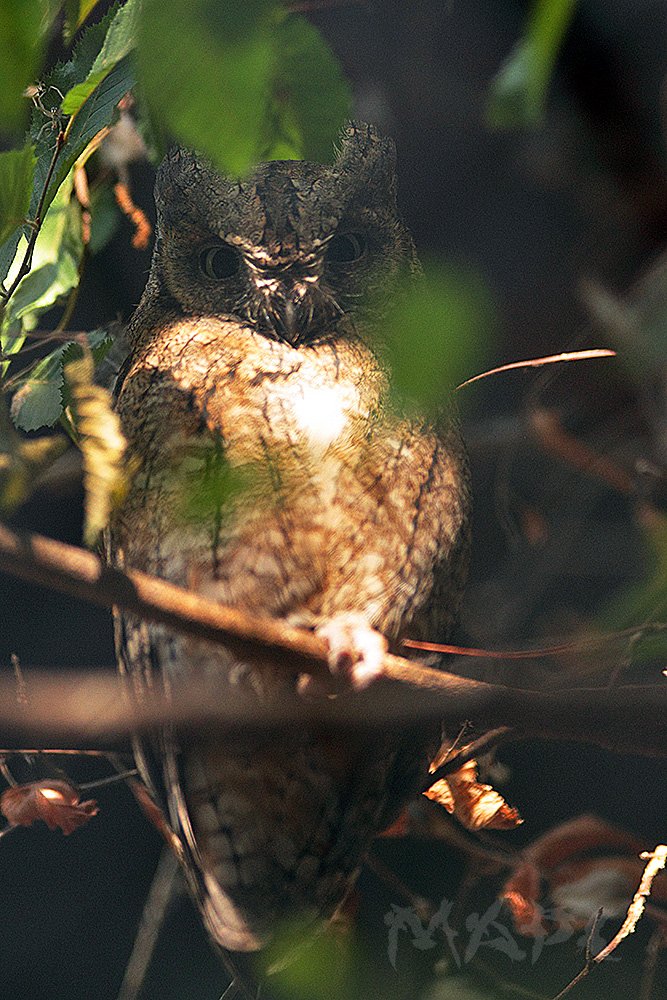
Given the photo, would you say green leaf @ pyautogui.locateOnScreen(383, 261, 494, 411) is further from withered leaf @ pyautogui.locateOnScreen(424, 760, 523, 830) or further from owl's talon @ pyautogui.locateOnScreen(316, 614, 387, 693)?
withered leaf @ pyautogui.locateOnScreen(424, 760, 523, 830)

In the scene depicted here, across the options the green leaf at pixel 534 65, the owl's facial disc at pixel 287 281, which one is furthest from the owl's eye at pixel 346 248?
the green leaf at pixel 534 65

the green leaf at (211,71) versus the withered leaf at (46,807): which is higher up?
the green leaf at (211,71)

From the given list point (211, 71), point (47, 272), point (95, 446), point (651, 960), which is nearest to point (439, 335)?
point (211, 71)

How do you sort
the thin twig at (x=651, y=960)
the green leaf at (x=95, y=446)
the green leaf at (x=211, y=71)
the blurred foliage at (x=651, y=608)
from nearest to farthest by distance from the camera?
the green leaf at (x=211, y=71), the green leaf at (x=95, y=446), the blurred foliage at (x=651, y=608), the thin twig at (x=651, y=960)

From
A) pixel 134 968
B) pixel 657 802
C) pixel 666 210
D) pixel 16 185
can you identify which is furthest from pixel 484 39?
pixel 134 968

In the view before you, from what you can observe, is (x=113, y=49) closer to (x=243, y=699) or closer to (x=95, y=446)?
(x=95, y=446)

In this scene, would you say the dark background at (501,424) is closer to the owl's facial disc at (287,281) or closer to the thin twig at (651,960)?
the thin twig at (651,960)

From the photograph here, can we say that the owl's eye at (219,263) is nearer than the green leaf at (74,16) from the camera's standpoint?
No

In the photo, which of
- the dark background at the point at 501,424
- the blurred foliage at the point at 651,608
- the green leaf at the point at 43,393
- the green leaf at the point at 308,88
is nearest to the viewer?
the green leaf at the point at 308,88
